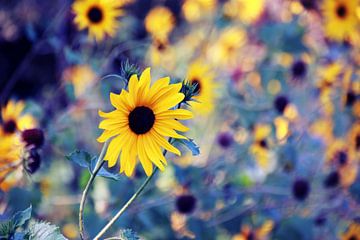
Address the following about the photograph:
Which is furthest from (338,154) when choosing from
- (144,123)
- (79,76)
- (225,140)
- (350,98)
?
(144,123)

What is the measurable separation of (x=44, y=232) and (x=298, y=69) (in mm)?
1500

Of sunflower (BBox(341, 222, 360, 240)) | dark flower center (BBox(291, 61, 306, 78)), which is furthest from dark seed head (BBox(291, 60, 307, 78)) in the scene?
sunflower (BBox(341, 222, 360, 240))

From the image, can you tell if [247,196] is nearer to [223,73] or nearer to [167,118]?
[223,73]

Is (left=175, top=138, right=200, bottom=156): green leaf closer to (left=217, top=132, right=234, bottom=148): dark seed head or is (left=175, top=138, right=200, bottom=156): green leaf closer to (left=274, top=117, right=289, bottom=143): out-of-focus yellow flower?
(left=274, top=117, right=289, bottom=143): out-of-focus yellow flower

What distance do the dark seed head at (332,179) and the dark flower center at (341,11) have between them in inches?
26.1

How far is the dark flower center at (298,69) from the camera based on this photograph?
7.11ft

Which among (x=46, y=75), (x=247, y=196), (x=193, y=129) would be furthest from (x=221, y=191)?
(x=46, y=75)

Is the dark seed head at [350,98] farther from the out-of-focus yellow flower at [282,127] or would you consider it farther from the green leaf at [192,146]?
the green leaf at [192,146]

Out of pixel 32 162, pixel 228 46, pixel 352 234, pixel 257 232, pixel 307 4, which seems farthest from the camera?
pixel 228 46

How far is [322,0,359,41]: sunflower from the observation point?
2.22 metres

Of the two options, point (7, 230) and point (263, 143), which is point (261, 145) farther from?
point (7, 230)

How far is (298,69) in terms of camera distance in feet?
7.11

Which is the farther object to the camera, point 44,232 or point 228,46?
point 228,46

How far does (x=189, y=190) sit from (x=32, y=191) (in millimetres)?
549
